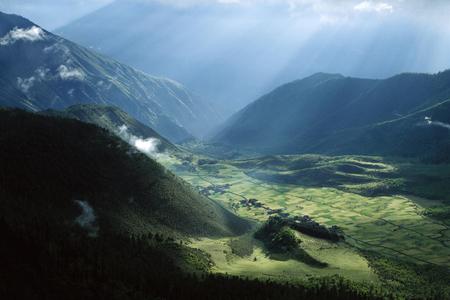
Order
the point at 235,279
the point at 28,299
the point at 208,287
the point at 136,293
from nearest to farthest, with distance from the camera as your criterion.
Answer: the point at 28,299
the point at 136,293
the point at 208,287
the point at 235,279

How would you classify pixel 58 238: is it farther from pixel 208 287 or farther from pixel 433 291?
pixel 433 291

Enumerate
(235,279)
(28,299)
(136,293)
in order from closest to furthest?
(28,299)
(136,293)
(235,279)

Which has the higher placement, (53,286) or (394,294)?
(394,294)

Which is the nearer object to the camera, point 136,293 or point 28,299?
point 28,299

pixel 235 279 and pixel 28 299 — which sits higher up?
pixel 235 279

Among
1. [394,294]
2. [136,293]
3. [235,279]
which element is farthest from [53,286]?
[394,294]

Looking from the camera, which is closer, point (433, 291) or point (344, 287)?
point (344, 287)

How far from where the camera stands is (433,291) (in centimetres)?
19562

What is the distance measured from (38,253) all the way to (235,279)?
6728cm

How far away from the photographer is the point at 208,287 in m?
166

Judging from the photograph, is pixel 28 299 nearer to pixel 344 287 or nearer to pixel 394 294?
pixel 344 287

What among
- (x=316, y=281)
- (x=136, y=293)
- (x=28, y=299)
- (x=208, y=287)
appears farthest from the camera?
(x=316, y=281)

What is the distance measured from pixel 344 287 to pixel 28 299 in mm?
107875

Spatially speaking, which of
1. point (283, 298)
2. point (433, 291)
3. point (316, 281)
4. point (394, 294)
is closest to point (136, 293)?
point (283, 298)
